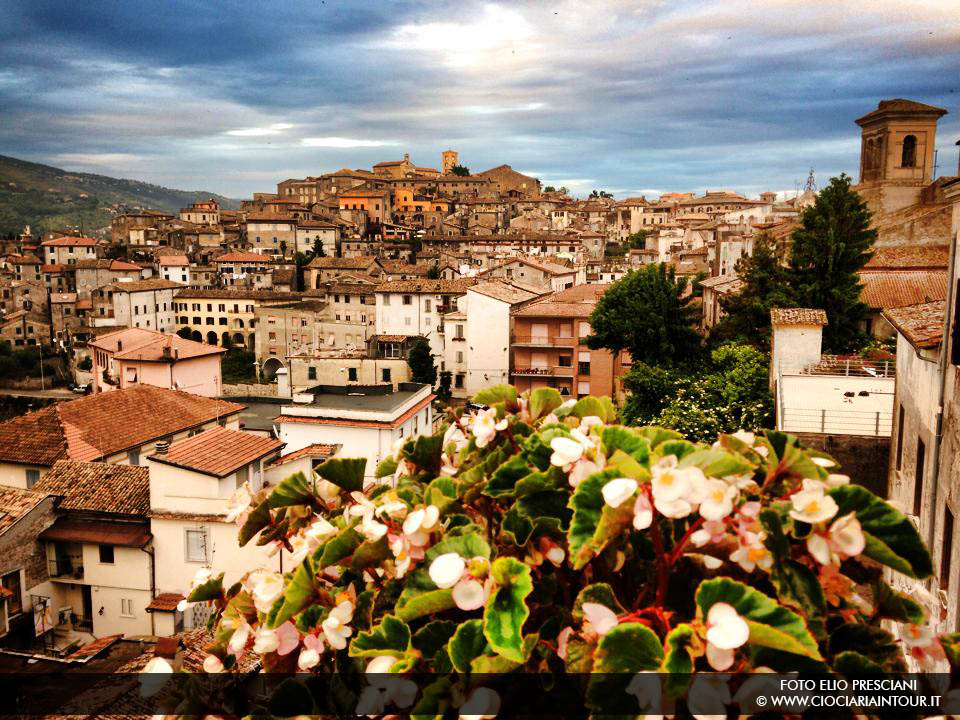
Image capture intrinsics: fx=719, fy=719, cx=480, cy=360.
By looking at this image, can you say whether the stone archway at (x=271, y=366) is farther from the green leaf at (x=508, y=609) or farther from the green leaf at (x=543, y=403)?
the green leaf at (x=508, y=609)

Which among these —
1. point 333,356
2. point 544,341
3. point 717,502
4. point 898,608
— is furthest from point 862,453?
point 333,356

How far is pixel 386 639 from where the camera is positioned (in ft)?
6.26

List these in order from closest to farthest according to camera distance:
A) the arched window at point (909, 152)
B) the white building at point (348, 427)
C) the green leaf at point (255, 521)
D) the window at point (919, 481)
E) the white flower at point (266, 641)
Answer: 1. the white flower at point (266, 641)
2. the green leaf at point (255, 521)
3. the window at point (919, 481)
4. the white building at point (348, 427)
5. the arched window at point (909, 152)

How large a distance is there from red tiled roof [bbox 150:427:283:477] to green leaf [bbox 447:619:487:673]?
12.4 m

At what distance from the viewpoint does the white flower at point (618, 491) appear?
5.45 ft

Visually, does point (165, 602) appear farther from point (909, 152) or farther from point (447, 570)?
point (909, 152)

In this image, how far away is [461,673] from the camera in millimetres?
1762

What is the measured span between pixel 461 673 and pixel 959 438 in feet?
15.7

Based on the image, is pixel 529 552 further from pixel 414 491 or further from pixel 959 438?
pixel 959 438

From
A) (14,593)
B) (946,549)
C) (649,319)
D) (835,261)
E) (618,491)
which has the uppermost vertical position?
(835,261)

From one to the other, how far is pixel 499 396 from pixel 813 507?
126cm

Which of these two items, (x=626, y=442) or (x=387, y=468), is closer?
(x=626, y=442)

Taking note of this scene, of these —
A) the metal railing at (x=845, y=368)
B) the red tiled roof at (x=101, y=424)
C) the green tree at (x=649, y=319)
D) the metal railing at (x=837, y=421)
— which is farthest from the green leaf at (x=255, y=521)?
the green tree at (x=649, y=319)

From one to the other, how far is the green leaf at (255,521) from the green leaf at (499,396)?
2.71ft
